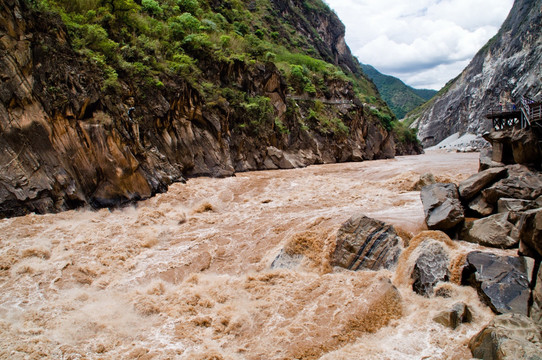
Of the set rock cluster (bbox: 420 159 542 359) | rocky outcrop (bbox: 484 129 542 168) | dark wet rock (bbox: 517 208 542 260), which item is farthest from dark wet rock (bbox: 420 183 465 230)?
rocky outcrop (bbox: 484 129 542 168)

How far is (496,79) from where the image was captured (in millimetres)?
63656

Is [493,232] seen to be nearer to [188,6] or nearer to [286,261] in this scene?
[286,261]

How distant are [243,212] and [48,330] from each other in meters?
8.92

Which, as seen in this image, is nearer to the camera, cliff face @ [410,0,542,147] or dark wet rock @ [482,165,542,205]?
dark wet rock @ [482,165,542,205]

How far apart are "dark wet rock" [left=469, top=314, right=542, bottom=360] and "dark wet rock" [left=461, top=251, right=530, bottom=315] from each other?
2.51 ft

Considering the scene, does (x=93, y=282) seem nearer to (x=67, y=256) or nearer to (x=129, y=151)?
(x=67, y=256)

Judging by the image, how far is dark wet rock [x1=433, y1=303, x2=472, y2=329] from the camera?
6172 mm

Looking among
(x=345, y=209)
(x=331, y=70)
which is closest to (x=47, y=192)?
(x=345, y=209)

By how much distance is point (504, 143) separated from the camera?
54.0 feet

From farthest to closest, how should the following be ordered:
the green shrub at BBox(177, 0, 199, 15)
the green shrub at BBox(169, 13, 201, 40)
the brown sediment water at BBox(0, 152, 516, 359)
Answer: the green shrub at BBox(177, 0, 199, 15) → the green shrub at BBox(169, 13, 201, 40) → the brown sediment water at BBox(0, 152, 516, 359)

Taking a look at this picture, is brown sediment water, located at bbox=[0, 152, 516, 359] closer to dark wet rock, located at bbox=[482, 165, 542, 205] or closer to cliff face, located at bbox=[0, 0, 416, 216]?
cliff face, located at bbox=[0, 0, 416, 216]

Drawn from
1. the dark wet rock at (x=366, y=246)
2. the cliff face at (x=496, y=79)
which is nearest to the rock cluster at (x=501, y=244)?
the dark wet rock at (x=366, y=246)

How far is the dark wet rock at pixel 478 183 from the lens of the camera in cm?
1170

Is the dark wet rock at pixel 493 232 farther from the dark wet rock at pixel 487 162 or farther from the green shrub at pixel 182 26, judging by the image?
the green shrub at pixel 182 26
